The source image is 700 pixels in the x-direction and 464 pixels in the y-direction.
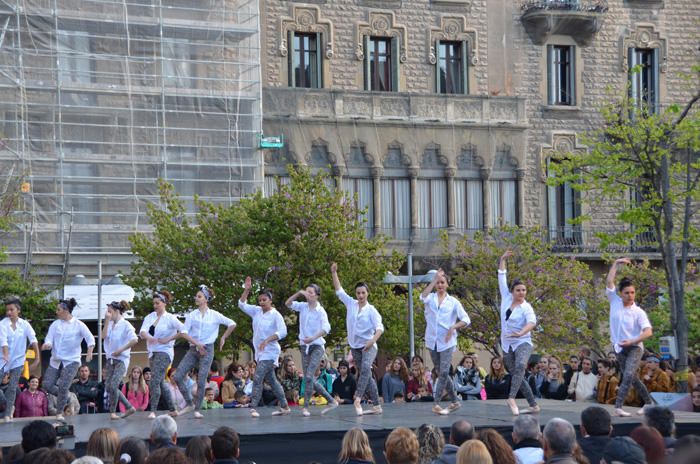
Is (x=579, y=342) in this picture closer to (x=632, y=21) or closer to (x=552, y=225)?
(x=552, y=225)

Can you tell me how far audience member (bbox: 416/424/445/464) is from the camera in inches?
424

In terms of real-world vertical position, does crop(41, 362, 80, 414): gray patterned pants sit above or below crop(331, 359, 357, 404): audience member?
above

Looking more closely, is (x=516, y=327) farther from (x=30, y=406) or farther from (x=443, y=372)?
(x=30, y=406)

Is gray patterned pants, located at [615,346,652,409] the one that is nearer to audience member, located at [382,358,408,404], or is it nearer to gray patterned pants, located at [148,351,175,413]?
audience member, located at [382,358,408,404]

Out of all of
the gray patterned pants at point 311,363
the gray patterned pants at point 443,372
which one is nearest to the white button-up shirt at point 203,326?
the gray patterned pants at point 311,363

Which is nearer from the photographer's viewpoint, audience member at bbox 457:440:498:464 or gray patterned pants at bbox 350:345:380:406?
audience member at bbox 457:440:498:464

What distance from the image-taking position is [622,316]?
18.2 meters

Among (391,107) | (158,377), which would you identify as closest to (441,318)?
(158,377)

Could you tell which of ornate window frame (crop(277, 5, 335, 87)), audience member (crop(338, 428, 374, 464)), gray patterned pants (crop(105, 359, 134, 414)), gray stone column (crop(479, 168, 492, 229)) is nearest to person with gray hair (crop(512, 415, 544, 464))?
audience member (crop(338, 428, 374, 464))

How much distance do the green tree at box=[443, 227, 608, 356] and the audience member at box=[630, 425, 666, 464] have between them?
26016mm

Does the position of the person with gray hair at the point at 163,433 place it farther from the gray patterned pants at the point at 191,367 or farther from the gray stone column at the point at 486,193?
the gray stone column at the point at 486,193

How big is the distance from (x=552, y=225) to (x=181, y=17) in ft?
47.1

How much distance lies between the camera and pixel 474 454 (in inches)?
368

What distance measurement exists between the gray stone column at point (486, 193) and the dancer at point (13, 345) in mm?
25485
